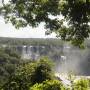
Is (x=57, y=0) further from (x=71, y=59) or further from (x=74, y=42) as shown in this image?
(x=71, y=59)

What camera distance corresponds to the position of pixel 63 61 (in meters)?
112

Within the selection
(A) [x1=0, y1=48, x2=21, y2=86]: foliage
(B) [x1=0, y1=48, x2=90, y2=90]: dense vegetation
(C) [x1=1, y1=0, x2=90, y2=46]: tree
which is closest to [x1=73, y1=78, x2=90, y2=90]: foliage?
(B) [x1=0, y1=48, x2=90, y2=90]: dense vegetation

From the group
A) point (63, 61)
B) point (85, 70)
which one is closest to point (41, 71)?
point (85, 70)

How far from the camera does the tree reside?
37.0 feet

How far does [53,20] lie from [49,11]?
39cm

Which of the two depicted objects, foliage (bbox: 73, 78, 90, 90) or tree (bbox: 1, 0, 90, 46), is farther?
foliage (bbox: 73, 78, 90, 90)

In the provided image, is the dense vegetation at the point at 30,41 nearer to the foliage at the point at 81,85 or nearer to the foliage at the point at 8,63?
the foliage at the point at 8,63

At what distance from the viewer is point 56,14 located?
12.0 m

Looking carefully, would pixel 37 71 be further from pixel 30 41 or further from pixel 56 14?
pixel 30 41

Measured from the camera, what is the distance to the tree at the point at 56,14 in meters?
11.3

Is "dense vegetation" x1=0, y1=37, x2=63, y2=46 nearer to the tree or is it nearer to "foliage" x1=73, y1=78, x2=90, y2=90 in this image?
"foliage" x1=73, y1=78, x2=90, y2=90

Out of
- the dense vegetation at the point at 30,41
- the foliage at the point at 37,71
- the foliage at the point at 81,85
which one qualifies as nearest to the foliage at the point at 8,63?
the foliage at the point at 37,71

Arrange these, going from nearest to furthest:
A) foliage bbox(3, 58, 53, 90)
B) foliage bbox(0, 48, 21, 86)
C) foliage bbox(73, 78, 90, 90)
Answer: foliage bbox(73, 78, 90, 90), foliage bbox(3, 58, 53, 90), foliage bbox(0, 48, 21, 86)

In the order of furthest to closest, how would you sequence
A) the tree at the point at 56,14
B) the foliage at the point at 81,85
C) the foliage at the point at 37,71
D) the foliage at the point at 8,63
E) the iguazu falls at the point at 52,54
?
the iguazu falls at the point at 52,54
the foliage at the point at 8,63
the foliage at the point at 37,71
the foliage at the point at 81,85
the tree at the point at 56,14
